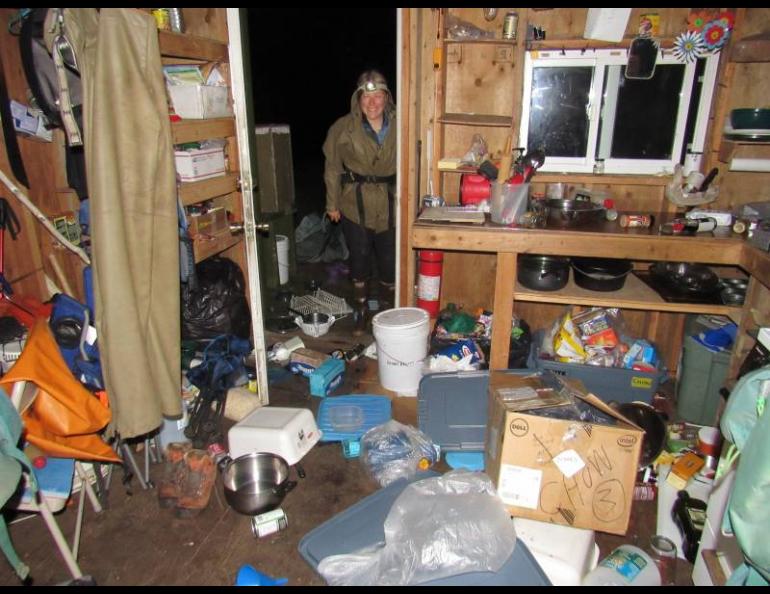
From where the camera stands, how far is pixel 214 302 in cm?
263

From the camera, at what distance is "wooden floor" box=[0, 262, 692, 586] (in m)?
1.68

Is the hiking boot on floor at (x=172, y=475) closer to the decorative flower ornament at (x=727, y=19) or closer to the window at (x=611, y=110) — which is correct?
the window at (x=611, y=110)

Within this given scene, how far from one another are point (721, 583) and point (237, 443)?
172cm

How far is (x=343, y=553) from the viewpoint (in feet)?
5.61

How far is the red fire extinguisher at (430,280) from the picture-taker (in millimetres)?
2941

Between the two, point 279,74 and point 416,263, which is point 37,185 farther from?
point 279,74

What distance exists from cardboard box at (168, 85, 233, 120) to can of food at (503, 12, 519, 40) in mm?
1473

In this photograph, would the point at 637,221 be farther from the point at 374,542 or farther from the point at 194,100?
the point at 194,100

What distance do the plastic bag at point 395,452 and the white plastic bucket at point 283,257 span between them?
192cm

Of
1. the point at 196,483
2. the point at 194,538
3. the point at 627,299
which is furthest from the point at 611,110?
the point at 194,538

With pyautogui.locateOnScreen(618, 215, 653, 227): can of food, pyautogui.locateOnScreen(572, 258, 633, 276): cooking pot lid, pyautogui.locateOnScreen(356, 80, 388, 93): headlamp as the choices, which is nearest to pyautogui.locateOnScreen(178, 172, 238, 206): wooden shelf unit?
pyautogui.locateOnScreen(356, 80, 388, 93): headlamp

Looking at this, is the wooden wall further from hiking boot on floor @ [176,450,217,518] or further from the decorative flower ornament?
hiking boot on floor @ [176,450,217,518]

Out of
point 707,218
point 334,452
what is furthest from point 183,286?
point 707,218
